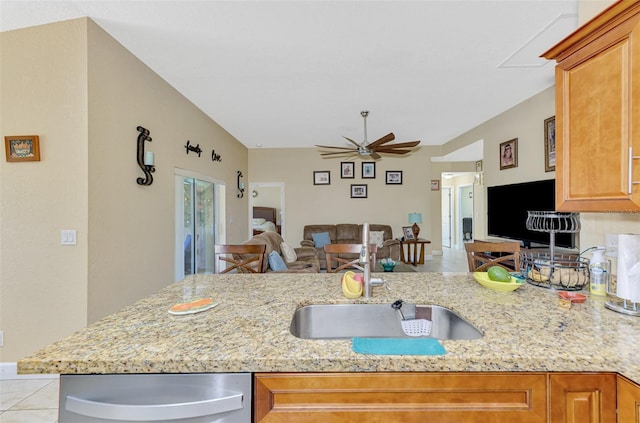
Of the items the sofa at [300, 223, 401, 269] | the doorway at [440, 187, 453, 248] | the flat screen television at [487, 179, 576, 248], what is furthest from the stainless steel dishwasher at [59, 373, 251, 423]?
the doorway at [440, 187, 453, 248]

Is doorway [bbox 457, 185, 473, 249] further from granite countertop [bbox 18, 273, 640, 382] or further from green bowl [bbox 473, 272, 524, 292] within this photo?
granite countertop [bbox 18, 273, 640, 382]

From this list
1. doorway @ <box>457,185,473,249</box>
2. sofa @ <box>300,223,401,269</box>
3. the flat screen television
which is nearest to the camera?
the flat screen television

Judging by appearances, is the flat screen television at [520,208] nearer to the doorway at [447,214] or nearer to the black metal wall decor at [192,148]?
the black metal wall decor at [192,148]

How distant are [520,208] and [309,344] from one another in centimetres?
412

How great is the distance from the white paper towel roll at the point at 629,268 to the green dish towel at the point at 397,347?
0.80 metres

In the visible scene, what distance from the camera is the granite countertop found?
2.49 ft

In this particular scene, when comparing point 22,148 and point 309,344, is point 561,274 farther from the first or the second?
point 22,148

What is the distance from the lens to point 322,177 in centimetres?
691

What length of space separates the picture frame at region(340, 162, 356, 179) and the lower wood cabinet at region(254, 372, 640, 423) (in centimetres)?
626

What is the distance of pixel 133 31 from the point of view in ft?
7.78

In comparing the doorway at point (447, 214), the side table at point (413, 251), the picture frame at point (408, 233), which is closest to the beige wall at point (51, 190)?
the side table at point (413, 251)

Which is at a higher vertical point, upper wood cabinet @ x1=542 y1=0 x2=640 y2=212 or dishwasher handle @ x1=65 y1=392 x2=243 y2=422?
upper wood cabinet @ x1=542 y1=0 x2=640 y2=212

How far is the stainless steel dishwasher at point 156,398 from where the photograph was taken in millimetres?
744

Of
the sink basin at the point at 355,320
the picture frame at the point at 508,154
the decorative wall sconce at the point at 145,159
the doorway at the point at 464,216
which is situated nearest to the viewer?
the sink basin at the point at 355,320
